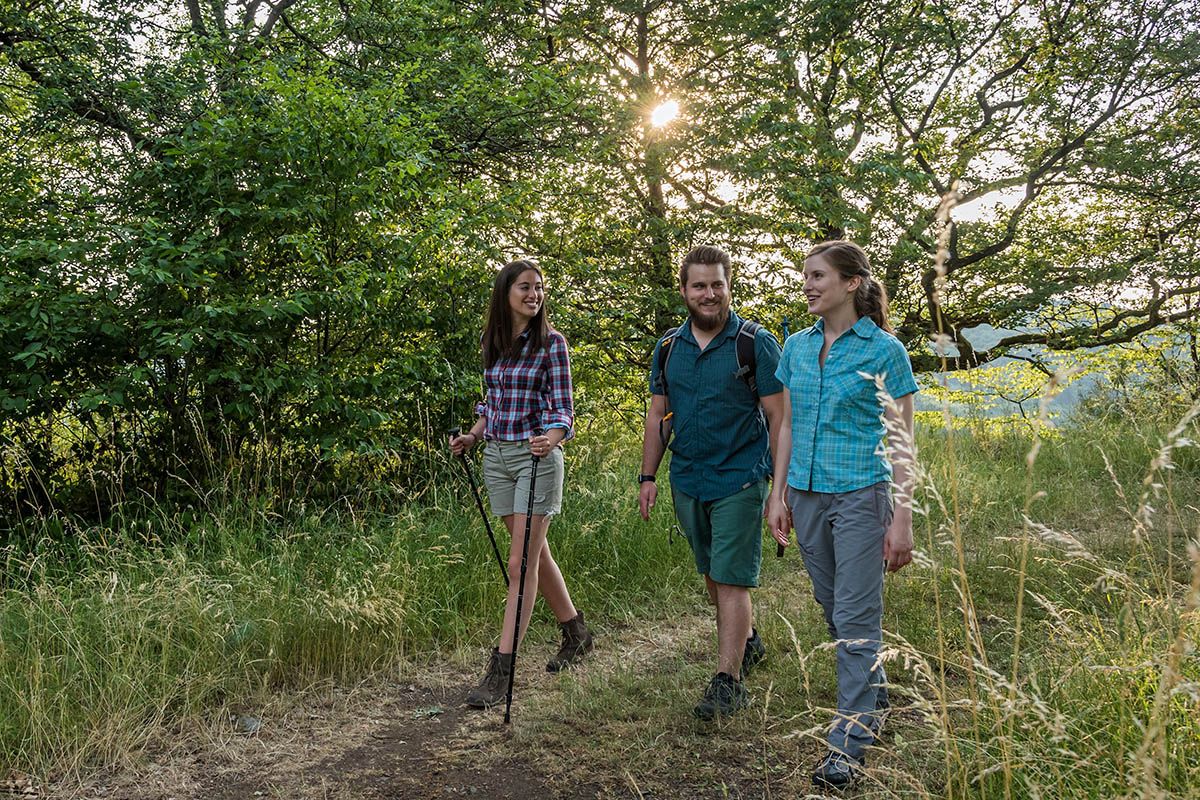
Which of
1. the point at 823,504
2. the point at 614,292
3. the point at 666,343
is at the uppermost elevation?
the point at 614,292

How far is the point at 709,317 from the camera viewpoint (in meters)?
3.62

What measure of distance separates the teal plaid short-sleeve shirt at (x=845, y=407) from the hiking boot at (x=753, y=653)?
117cm

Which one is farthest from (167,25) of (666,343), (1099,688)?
(1099,688)

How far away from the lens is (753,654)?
3986 millimetres

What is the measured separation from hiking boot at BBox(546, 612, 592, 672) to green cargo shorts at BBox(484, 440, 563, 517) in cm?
71

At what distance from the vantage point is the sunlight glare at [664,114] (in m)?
9.96

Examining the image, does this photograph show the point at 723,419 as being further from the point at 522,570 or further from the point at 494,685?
the point at 494,685

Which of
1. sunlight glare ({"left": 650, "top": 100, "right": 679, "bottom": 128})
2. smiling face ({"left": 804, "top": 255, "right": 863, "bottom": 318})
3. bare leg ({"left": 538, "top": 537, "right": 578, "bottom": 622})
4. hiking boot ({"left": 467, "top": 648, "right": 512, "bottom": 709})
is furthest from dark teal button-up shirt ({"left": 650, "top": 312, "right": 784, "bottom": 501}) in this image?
sunlight glare ({"left": 650, "top": 100, "right": 679, "bottom": 128})

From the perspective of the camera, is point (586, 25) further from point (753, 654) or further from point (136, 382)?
point (753, 654)

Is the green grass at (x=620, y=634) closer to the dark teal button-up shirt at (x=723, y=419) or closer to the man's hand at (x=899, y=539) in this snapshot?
the man's hand at (x=899, y=539)

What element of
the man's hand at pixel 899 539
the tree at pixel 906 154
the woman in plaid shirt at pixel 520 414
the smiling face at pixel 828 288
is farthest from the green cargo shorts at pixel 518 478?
the tree at pixel 906 154

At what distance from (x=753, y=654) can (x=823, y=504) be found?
4.10ft

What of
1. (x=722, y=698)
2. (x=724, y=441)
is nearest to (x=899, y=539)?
(x=724, y=441)

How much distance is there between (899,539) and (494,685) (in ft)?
6.54
